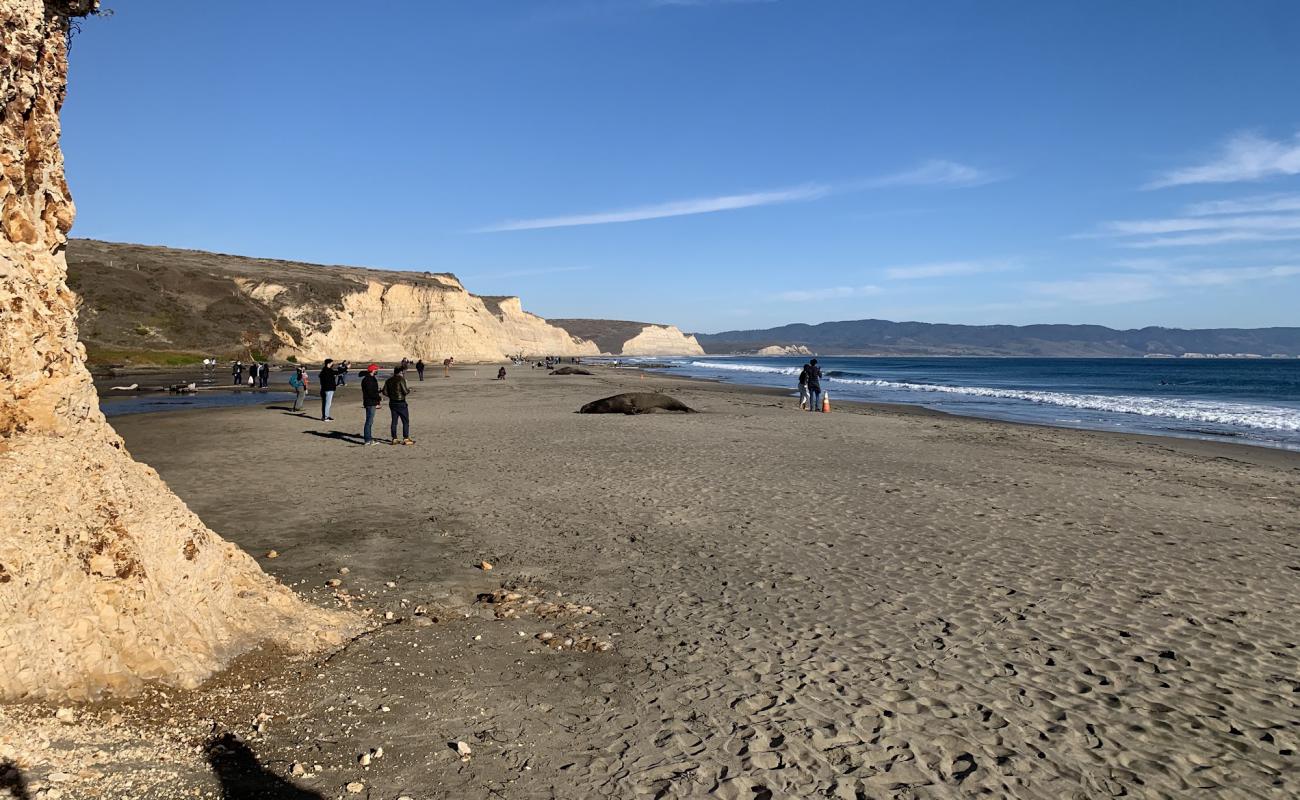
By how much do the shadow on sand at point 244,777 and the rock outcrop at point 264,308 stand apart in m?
64.5

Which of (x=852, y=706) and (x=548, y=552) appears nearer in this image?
(x=852, y=706)

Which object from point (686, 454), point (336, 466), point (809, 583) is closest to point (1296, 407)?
point (686, 454)

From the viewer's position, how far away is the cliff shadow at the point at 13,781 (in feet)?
10.00

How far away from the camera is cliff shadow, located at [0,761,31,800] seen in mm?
3047

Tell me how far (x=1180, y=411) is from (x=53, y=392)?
41264 millimetres

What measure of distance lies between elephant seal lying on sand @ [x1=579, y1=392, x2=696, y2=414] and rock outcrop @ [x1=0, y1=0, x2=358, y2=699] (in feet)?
65.9

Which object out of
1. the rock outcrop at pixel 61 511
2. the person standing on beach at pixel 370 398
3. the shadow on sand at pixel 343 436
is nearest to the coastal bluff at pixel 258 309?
the shadow on sand at pixel 343 436

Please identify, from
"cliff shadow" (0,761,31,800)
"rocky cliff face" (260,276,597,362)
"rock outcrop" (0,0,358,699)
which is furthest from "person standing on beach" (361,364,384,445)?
"rocky cliff face" (260,276,597,362)

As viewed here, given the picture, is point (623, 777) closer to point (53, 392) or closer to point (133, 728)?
point (133, 728)

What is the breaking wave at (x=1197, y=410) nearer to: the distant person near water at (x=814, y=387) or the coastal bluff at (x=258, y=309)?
the distant person near water at (x=814, y=387)

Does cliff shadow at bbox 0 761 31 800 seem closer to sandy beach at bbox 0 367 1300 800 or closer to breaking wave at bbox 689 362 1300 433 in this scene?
sandy beach at bbox 0 367 1300 800

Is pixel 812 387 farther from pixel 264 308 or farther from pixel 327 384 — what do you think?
pixel 264 308

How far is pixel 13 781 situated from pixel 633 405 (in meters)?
22.5

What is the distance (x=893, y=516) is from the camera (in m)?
10.2
